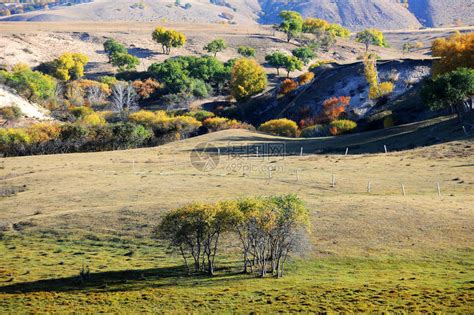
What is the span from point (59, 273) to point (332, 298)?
56.9 ft

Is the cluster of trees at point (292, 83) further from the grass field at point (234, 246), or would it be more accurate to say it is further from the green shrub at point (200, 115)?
the grass field at point (234, 246)

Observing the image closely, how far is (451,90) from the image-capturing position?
3076 inches

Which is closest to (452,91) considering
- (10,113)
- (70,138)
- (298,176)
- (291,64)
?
(298,176)

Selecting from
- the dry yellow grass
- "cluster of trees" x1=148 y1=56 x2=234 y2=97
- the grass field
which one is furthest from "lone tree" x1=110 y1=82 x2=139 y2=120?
the grass field

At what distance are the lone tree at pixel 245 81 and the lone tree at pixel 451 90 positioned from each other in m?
66.4

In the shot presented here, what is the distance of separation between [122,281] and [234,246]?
875 centimetres

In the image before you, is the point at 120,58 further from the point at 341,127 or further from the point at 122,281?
the point at 122,281

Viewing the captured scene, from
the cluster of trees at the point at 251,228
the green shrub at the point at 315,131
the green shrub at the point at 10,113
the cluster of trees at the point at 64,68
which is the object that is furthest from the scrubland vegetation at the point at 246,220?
the cluster of trees at the point at 64,68

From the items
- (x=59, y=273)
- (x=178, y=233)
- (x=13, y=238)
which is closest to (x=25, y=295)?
(x=59, y=273)

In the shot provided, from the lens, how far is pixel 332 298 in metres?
31.0

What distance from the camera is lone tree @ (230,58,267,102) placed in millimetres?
144875

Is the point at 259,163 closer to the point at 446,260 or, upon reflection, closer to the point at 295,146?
the point at 295,146

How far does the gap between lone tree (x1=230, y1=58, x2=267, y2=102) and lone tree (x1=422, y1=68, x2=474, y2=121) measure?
6644 cm

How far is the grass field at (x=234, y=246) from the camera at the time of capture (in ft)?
105
